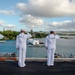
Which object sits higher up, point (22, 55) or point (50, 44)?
point (50, 44)

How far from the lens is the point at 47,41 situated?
1283 cm

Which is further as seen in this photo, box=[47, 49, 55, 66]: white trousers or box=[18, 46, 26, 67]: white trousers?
box=[47, 49, 55, 66]: white trousers

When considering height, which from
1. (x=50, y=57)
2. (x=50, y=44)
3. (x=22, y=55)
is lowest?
(x=50, y=57)

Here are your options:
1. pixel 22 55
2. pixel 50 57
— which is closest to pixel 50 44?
pixel 50 57

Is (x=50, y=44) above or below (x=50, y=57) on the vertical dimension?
above

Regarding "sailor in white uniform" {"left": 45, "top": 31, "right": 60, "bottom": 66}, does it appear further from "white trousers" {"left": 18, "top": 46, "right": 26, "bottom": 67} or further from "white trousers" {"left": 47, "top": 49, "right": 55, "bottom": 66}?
"white trousers" {"left": 18, "top": 46, "right": 26, "bottom": 67}

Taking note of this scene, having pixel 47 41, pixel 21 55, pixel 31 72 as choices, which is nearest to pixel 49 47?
pixel 47 41

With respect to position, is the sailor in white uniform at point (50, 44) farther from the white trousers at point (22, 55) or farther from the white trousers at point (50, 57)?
the white trousers at point (22, 55)

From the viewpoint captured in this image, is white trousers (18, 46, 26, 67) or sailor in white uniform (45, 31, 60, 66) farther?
sailor in white uniform (45, 31, 60, 66)

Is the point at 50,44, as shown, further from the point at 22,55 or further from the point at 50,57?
the point at 22,55

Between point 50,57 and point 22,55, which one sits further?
point 50,57

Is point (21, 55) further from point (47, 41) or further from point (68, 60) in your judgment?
point (68, 60)

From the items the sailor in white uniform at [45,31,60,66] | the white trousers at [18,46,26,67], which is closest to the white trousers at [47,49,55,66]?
the sailor in white uniform at [45,31,60,66]

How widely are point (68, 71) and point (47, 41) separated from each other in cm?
236
